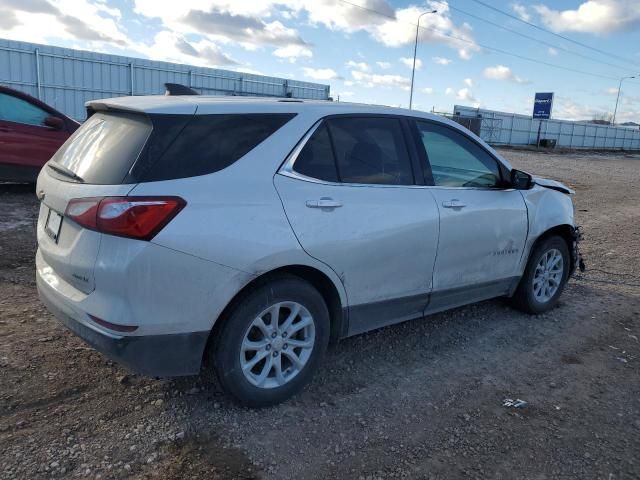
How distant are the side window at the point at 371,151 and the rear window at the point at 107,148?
1.19 meters

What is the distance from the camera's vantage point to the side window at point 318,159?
10.6ft

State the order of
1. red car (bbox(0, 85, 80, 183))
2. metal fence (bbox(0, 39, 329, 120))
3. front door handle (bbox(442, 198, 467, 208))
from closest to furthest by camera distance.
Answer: front door handle (bbox(442, 198, 467, 208))
red car (bbox(0, 85, 80, 183))
metal fence (bbox(0, 39, 329, 120))

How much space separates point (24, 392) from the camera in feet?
10.6

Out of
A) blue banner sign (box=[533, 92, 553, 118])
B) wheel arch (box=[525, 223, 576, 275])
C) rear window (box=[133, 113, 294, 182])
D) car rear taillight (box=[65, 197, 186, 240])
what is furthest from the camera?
blue banner sign (box=[533, 92, 553, 118])

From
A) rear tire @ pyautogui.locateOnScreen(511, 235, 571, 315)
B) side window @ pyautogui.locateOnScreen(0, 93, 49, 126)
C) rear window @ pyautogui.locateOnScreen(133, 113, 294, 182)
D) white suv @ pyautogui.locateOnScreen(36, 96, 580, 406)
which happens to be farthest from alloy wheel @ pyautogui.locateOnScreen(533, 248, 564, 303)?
side window @ pyautogui.locateOnScreen(0, 93, 49, 126)

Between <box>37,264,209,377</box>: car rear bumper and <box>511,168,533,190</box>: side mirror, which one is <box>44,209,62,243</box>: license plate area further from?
<box>511,168,533,190</box>: side mirror

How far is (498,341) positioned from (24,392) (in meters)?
3.41

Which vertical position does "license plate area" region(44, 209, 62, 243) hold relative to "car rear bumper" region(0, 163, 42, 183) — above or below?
above

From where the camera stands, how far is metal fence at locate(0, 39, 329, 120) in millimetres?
19703

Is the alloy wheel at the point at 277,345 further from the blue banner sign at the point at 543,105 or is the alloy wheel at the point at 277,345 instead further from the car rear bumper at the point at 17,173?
the blue banner sign at the point at 543,105

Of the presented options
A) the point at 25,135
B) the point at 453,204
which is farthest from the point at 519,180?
the point at 25,135

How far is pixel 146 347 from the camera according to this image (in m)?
2.74

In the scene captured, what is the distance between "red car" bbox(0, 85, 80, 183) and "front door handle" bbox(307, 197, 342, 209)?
6494 mm

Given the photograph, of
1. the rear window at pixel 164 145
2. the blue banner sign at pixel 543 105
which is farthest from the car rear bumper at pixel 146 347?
the blue banner sign at pixel 543 105
